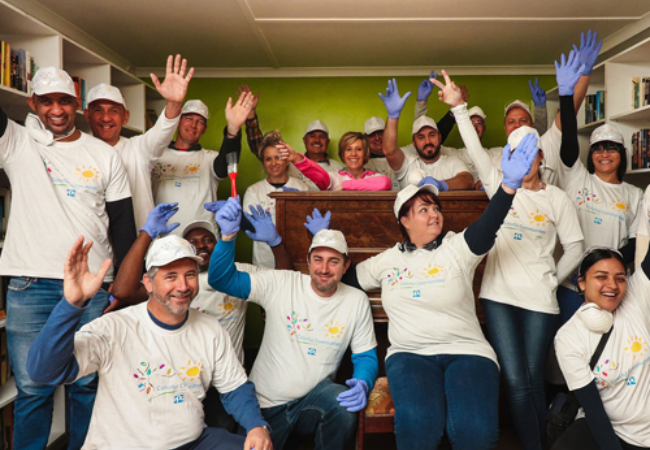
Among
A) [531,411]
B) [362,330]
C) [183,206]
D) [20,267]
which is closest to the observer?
[20,267]

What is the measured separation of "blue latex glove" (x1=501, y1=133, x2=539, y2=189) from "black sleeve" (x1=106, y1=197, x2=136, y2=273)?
169cm

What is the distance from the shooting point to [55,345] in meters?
1.61

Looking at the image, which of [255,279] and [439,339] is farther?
[255,279]

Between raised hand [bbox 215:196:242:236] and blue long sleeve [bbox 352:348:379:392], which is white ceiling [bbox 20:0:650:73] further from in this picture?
blue long sleeve [bbox 352:348:379:392]

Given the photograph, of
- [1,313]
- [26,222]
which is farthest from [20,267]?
[1,313]

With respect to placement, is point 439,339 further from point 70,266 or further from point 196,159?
point 196,159

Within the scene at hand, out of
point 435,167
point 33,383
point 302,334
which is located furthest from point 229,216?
→ point 435,167

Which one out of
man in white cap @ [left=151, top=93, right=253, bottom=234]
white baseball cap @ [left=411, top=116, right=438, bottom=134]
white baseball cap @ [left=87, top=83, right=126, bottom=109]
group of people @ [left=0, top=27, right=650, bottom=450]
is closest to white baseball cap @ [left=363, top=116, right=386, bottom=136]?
white baseball cap @ [left=411, top=116, right=438, bottom=134]

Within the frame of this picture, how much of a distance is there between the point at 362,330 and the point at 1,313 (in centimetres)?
185

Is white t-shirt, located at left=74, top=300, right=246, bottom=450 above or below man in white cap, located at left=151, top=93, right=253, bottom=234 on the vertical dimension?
below

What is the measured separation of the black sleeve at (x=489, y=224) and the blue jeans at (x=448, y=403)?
48 cm

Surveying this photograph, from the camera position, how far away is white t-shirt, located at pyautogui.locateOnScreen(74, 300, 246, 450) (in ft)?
6.07

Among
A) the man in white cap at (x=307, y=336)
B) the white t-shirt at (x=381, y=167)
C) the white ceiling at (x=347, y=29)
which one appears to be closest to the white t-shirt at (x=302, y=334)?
the man in white cap at (x=307, y=336)

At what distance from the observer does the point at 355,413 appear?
2305 mm
